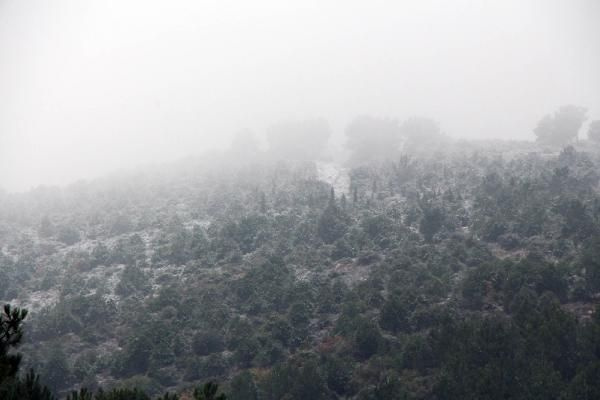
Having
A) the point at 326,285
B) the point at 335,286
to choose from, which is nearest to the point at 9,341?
the point at 335,286

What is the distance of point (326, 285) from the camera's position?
174 feet

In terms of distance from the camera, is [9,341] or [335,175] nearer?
[9,341]

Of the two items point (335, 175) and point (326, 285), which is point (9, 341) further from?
point (335, 175)

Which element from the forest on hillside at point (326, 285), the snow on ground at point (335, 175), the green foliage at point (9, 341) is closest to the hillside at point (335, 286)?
the forest on hillside at point (326, 285)

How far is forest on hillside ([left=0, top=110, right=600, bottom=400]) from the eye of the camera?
115 ft

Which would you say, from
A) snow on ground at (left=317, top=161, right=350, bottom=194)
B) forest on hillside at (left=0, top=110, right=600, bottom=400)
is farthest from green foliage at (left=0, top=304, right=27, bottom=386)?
snow on ground at (left=317, top=161, right=350, bottom=194)

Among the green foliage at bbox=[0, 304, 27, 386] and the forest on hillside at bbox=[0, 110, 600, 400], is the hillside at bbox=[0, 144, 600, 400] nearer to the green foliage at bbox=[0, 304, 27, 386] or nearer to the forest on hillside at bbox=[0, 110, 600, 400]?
the forest on hillside at bbox=[0, 110, 600, 400]

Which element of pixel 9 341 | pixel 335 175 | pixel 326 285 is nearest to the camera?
pixel 9 341

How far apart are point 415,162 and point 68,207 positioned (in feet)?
209

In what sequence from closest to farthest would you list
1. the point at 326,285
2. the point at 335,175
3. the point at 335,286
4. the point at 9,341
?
the point at 9,341 < the point at 335,286 < the point at 326,285 < the point at 335,175

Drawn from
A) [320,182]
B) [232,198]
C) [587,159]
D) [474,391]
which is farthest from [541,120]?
[474,391]

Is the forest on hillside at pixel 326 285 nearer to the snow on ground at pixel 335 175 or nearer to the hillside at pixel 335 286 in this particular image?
the hillside at pixel 335 286

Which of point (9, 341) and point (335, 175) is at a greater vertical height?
point (9, 341)

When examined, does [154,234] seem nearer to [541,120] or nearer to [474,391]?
[474,391]
